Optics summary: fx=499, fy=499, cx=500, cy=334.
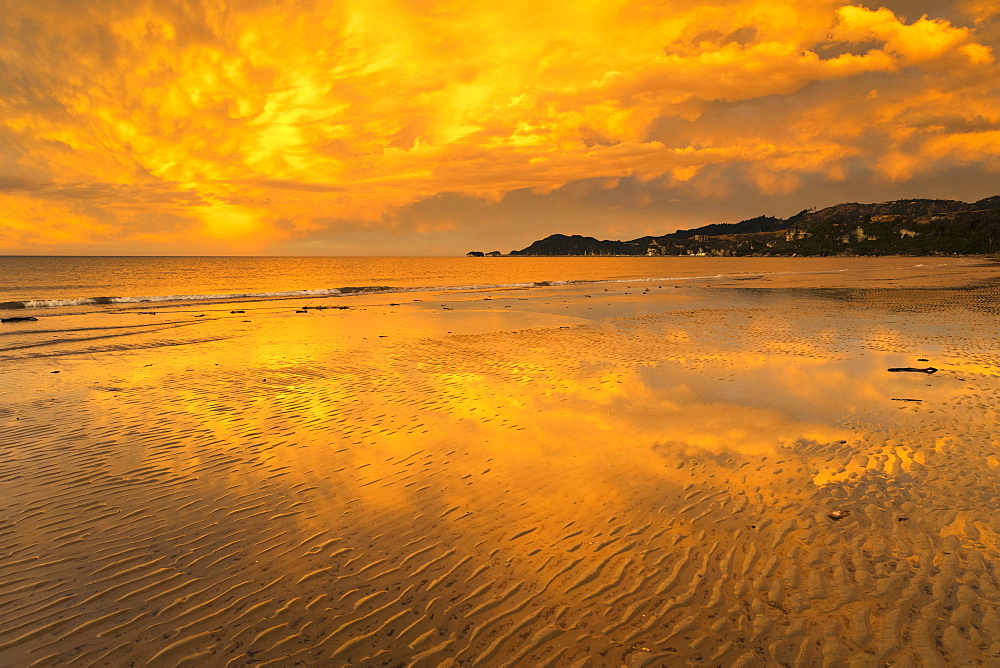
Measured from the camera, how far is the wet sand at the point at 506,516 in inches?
202

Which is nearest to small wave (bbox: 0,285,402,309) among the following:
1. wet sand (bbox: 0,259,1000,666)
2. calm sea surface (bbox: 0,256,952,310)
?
calm sea surface (bbox: 0,256,952,310)

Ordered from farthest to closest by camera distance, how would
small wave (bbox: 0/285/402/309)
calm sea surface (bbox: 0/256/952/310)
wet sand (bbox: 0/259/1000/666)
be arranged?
calm sea surface (bbox: 0/256/952/310) → small wave (bbox: 0/285/402/309) → wet sand (bbox: 0/259/1000/666)

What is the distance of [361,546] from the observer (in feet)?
22.4

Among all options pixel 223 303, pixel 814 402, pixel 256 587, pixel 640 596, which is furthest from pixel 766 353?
pixel 223 303

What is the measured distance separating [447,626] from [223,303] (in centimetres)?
5223

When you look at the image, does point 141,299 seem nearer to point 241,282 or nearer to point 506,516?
point 241,282

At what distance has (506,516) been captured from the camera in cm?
763

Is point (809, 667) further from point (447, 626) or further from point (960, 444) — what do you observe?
point (960, 444)

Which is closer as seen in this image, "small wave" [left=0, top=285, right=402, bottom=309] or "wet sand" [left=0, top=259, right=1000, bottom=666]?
"wet sand" [left=0, top=259, right=1000, bottom=666]

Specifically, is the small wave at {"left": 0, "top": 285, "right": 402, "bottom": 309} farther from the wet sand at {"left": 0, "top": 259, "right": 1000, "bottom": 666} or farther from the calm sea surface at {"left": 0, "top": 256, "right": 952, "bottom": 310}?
the wet sand at {"left": 0, "top": 259, "right": 1000, "bottom": 666}

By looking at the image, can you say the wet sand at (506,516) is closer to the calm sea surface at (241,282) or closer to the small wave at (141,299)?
the small wave at (141,299)

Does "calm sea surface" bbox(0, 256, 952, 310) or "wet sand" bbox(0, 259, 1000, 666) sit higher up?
"calm sea surface" bbox(0, 256, 952, 310)

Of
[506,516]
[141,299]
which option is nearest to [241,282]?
[141,299]

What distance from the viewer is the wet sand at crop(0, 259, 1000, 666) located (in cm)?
513
